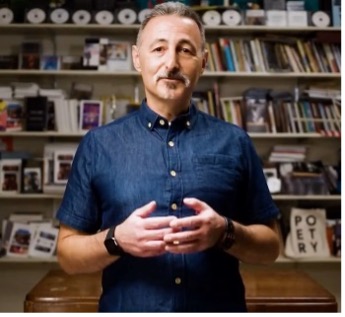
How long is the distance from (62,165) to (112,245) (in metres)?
2.51

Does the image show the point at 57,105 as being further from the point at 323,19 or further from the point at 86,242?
the point at 86,242

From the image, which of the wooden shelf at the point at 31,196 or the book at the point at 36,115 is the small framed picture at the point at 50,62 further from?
the wooden shelf at the point at 31,196

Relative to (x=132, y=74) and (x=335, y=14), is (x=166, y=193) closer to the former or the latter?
(x=132, y=74)

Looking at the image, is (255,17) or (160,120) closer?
(160,120)

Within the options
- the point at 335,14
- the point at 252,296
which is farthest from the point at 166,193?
the point at 335,14

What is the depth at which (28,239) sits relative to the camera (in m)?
3.48

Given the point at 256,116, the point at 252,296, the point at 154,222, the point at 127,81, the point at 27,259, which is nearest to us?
the point at 154,222

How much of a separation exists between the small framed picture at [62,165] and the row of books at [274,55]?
1122 millimetres

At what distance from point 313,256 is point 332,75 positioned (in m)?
1.22

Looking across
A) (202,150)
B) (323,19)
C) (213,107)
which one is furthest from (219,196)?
(323,19)

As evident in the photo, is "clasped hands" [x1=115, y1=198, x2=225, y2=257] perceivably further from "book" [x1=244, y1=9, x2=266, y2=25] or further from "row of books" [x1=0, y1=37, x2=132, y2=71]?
"book" [x1=244, y1=9, x2=266, y2=25]

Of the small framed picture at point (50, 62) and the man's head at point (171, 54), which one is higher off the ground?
the small framed picture at point (50, 62)

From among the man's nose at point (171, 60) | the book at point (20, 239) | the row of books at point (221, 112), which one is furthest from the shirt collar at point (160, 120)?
the book at point (20, 239)

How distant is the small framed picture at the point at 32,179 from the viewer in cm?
350
